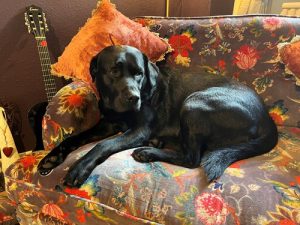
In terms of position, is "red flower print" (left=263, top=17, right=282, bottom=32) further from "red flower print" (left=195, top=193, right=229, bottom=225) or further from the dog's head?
"red flower print" (left=195, top=193, right=229, bottom=225)

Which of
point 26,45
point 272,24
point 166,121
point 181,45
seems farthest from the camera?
point 26,45

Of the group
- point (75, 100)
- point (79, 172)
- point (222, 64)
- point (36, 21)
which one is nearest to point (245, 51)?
point (222, 64)

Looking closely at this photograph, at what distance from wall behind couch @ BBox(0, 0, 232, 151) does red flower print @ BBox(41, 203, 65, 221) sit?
0.97 m

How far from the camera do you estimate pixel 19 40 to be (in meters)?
1.79

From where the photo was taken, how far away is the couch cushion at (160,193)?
923 mm

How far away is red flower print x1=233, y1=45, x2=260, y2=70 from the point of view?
1.58 m

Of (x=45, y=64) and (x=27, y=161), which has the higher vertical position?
(x=45, y=64)

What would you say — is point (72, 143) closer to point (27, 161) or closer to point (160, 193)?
point (27, 161)

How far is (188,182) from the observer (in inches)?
40.3

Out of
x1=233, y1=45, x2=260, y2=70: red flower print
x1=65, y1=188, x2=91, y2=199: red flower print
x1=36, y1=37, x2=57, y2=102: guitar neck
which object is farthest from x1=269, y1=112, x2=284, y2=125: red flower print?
x1=36, y1=37, x2=57, y2=102: guitar neck

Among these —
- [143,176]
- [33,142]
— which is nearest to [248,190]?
[143,176]

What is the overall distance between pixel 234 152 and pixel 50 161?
0.72m

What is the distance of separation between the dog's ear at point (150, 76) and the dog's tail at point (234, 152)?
416 mm

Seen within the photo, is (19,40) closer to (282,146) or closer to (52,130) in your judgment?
(52,130)
